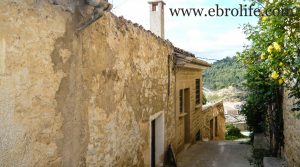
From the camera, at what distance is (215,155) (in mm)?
10258

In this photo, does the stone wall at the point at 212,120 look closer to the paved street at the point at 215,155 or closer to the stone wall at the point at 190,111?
the stone wall at the point at 190,111

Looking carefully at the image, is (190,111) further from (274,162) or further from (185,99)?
(274,162)

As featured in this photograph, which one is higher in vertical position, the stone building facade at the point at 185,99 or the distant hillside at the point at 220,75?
the distant hillside at the point at 220,75

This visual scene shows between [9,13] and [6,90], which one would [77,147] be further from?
[9,13]

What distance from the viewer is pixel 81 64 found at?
377cm

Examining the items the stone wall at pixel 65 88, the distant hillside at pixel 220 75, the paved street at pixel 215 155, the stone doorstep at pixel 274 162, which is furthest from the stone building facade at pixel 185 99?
the distant hillside at pixel 220 75

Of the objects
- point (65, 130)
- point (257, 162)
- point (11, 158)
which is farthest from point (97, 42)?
point (257, 162)

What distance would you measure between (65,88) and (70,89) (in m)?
0.10

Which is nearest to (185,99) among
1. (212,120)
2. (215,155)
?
(215,155)

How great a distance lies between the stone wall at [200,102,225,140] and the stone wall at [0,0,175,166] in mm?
10080

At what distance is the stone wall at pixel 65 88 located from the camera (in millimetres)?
2777

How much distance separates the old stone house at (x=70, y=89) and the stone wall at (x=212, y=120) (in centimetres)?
924

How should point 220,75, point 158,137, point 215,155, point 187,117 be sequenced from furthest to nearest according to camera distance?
point 220,75 → point 187,117 → point 215,155 → point 158,137

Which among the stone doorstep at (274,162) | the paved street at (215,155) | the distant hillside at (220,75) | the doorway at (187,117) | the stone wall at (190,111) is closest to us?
the stone doorstep at (274,162)
